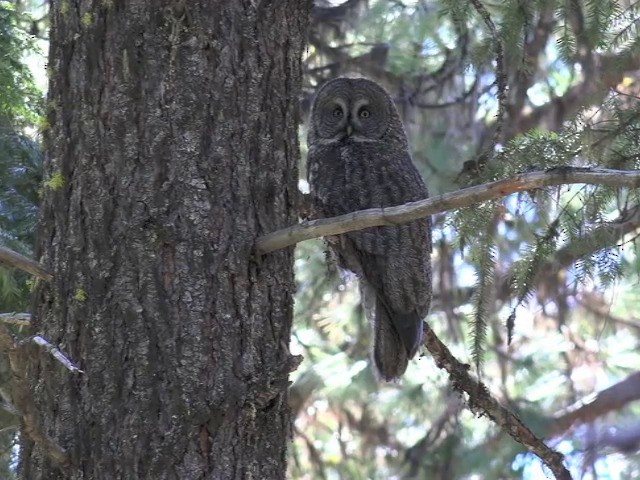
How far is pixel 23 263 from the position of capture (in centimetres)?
195

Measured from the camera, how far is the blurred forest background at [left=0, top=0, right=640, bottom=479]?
110 inches

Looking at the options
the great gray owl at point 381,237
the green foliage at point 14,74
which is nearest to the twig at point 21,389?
the green foliage at point 14,74

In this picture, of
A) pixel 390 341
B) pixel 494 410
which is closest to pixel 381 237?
pixel 390 341

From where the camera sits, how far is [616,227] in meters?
2.88

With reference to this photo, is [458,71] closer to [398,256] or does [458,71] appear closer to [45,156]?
[398,256]

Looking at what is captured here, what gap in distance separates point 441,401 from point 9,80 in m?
3.78

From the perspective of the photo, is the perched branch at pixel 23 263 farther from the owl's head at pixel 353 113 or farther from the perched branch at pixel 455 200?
the owl's head at pixel 353 113

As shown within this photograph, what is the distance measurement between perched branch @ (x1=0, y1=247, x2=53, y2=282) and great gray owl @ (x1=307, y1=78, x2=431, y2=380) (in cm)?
144

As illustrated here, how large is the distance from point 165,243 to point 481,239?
113 cm

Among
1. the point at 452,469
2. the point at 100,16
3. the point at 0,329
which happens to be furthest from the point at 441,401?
the point at 0,329

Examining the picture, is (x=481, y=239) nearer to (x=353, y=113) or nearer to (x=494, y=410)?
(x=494, y=410)

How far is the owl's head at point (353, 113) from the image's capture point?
3.67 meters

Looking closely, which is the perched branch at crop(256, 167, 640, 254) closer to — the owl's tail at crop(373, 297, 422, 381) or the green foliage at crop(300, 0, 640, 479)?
the green foliage at crop(300, 0, 640, 479)

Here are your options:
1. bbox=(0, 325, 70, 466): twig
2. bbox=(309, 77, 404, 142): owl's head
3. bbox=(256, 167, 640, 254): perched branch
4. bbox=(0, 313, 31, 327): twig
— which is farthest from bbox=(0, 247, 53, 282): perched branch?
bbox=(309, 77, 404, 142): owl's head
